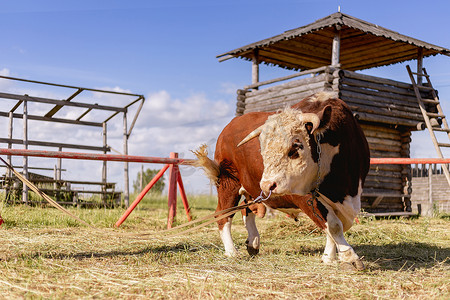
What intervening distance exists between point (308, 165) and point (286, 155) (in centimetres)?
26

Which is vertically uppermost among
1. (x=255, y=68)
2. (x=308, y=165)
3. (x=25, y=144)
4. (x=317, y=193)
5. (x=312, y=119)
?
(x=255, y=68)

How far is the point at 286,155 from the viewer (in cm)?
412

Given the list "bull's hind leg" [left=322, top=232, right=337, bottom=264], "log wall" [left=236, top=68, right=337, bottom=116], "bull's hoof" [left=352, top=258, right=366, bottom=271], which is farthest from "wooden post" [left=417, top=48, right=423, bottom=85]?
"bull's hoof" [left=352, top=258, right=366, bottom=271]

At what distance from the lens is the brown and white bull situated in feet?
13.6

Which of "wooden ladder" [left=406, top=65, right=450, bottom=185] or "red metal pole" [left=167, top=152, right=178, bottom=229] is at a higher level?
"wooden ladder" [left=406, top=65, right=450, bottom=185]

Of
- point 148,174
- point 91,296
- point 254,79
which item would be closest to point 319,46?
point 254,79

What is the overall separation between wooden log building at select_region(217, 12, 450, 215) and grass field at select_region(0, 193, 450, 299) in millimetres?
6226

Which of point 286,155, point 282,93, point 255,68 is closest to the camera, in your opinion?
point 286,155

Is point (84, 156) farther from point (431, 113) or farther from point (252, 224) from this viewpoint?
point (431, 113)

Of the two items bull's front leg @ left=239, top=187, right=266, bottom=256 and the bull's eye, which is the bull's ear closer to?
the bull's eye

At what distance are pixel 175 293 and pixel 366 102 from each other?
10948 millimetres

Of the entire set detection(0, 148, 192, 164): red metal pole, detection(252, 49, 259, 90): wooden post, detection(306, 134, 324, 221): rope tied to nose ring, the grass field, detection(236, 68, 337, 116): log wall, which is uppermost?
detection(252, 49, 259, 90): wooden post

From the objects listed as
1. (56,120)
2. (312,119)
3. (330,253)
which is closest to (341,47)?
(56,120)

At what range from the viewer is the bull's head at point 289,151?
4.09 metres
